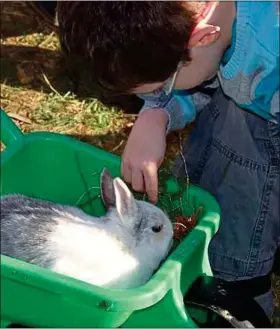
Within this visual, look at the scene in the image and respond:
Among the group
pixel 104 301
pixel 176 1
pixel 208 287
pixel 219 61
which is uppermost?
pixel 176 1

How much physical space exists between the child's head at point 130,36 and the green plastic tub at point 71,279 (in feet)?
0.85

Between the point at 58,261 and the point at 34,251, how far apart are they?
5cm

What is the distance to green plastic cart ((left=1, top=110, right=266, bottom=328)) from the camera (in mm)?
1288

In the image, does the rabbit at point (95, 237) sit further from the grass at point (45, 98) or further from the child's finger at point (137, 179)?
the grass at point (45, 98)

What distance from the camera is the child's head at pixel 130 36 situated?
138 cm

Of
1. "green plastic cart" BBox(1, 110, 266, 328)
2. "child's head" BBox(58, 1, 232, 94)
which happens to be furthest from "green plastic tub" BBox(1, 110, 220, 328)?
"child's head" BBox(58, 1, 232, 94)

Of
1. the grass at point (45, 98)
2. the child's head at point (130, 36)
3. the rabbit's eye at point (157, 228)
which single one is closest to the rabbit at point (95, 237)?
the rabbit's eye at point (157, 228)

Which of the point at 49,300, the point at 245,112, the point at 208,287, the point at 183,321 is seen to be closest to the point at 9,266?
the point at 49,300

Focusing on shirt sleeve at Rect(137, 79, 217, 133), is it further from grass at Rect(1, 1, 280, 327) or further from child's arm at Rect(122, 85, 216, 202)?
grass at Rect(1, 1, 280, 327)

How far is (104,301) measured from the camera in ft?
4.18

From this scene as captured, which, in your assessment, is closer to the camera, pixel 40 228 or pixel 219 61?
pixel 40 228

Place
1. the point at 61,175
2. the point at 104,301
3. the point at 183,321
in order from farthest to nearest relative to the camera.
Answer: the point at 61,175 → the point at 183,321 → the point at 104,301

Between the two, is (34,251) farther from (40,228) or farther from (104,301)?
(104,301)

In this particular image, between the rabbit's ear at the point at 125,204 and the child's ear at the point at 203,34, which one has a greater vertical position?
the child's ear at the point at 203,34
